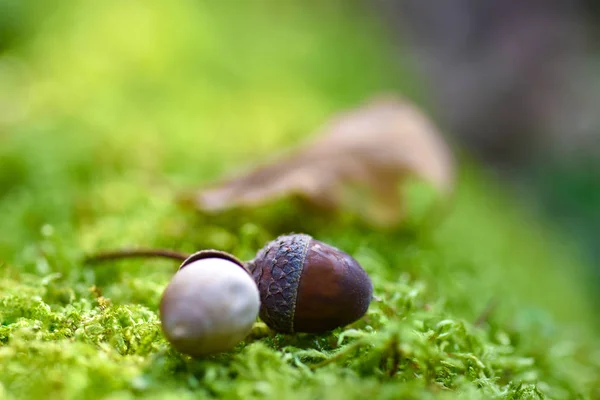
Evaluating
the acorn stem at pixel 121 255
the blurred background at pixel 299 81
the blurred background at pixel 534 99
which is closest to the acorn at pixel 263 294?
the acorn stem at pixel 121 255

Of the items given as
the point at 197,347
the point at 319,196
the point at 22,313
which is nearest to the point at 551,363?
the point at 319,196

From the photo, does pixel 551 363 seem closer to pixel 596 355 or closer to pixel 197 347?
pixel 596 355

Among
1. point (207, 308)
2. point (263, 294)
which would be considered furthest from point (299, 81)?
point (207, 308)

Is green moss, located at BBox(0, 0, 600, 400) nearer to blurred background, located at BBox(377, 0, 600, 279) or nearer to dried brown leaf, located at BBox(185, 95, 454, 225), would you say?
dried brown leaf, located at BBox(185, 95, 454, 225)

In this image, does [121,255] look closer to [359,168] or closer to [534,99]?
[359,168]

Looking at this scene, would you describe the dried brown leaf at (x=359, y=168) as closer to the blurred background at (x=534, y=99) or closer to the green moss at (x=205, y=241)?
the green moss at (x=205, y=241)

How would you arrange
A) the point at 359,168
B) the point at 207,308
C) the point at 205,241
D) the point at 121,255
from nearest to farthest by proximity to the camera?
1. the point at 207,308
2. the point at 121,255
3. the point at 205,241
4. the point at 359,168
